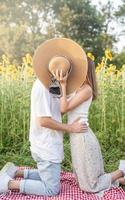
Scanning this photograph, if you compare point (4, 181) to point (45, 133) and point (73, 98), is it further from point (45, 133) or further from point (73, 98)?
point (73, 98)

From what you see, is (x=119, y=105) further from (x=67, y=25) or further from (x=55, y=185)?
(x=67, y=25)

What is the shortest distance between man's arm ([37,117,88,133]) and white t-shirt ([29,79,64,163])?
0.13 ft

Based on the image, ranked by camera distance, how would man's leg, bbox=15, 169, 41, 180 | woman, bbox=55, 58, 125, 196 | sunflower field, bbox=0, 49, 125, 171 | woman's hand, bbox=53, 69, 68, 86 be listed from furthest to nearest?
sunflower field, bbox=0, 49, 125, 171, man's leg, bbox=15, 169, 41, 180, woman, bbox=55, 58, 125, 196, woman's hand, bbox=53, 69, 68, 86

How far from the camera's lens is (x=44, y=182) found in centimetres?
436

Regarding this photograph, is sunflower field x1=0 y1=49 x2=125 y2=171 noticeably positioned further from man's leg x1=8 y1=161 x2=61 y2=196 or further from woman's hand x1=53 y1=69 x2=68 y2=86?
woman's hand x1=53 y1=69 x2=68 y2=86

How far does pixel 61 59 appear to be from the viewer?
422cm

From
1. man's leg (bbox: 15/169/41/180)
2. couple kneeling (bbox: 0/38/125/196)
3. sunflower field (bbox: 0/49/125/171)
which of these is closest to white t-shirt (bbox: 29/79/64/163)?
couple kneeling (bbox: 0/38/125/196)

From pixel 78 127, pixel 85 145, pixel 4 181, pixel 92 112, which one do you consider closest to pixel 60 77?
pixel 78 127

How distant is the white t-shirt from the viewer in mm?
4238

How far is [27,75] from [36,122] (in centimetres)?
236

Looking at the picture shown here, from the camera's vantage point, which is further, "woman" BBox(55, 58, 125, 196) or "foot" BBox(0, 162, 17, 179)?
"foot" BBox(0, 162, 17, 179)

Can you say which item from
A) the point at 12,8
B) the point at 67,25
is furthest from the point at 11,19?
the point at 67,25

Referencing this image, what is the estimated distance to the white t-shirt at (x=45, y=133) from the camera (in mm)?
4238

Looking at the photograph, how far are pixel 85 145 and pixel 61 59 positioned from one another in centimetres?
67
